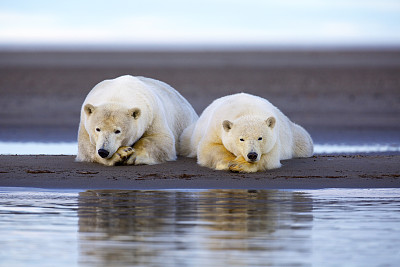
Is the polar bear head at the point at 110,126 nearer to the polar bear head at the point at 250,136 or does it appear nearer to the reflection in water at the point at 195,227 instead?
the polar bear head at the point at 250,136

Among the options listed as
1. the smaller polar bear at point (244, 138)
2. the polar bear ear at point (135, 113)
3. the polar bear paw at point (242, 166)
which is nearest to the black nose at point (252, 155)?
the smaller polar bear at point (244, 138)

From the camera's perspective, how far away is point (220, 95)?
31047 mm

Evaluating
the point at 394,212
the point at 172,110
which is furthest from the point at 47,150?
the point at 394,212

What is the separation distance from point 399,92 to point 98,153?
21.6 meters

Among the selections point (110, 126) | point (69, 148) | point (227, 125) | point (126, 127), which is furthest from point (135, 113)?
point (69, 148)

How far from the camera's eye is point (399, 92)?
31.3 metres

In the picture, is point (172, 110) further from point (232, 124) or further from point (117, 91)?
point (232, 124)

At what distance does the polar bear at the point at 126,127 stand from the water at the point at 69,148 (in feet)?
7.47

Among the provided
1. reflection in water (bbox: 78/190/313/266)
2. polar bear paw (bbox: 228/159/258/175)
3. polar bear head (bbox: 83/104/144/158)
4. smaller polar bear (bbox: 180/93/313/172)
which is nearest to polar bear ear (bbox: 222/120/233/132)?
smaller polar bear (bbox: 180/93/313/172)

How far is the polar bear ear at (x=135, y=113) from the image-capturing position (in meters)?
11.8

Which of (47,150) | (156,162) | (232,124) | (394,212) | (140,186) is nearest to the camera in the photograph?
(394,212)

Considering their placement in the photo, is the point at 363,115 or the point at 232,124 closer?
the point at 232,124

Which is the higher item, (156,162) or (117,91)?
(117,91)

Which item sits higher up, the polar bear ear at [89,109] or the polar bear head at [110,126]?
the polar bear ear at [89,109]
